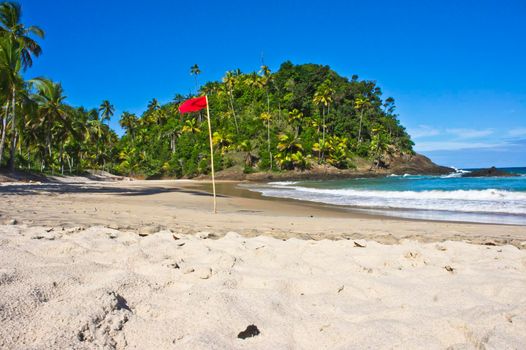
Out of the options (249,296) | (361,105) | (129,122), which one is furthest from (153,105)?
(249,296)

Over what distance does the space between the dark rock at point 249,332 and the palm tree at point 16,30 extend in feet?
102

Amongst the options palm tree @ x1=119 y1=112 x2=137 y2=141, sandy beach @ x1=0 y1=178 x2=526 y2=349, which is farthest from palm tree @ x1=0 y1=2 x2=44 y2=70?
palm tree @ x1=119 y1=112 x2=137 y2=141

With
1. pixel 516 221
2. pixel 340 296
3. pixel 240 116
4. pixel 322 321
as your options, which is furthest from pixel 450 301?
pixel 240 116

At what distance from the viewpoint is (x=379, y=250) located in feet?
14.0

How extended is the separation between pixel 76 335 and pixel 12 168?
112ft

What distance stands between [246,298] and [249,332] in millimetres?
457

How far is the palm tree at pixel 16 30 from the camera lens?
25656 millimetres

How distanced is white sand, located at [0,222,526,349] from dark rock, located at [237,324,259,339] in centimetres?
3

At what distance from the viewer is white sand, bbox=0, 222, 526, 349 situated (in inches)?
75.8

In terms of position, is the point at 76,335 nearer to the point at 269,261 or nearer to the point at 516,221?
the point at 269,261

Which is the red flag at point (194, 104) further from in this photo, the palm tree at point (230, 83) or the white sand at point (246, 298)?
the palm tree at point (230, 83)

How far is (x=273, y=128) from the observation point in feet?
218

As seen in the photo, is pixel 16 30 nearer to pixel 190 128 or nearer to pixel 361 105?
pixel 190 128

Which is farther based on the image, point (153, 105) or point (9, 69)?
point (153, 105)
